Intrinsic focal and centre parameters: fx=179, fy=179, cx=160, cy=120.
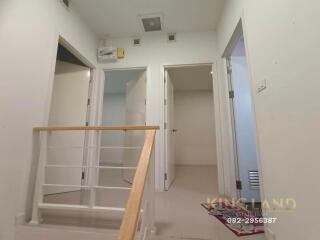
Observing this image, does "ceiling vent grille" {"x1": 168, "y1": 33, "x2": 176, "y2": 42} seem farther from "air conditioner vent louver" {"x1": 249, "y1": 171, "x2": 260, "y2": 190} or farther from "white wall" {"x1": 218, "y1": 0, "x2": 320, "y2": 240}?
"air conditioner vent louver" {"x1": 249, "y1": 171, "x2": 260, "y2": 190}

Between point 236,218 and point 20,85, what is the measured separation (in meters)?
2.49

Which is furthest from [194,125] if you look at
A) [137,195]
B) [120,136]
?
[137,195]

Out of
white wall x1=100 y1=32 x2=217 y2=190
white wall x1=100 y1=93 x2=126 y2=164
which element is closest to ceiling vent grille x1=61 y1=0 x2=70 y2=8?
white wall x1=100 y1=32 x2=217 y2=190

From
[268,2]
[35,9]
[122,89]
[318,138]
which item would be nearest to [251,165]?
[318,138]

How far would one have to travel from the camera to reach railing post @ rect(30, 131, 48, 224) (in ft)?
5.46

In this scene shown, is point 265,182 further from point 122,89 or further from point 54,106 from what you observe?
point 122,89

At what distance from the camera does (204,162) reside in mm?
5465

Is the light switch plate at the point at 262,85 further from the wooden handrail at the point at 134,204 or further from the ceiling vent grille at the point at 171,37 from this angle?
the ceiling vent grille at the point at 171,37

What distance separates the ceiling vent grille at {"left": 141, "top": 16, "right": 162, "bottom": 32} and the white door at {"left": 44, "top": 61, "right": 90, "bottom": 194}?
1.29 meters

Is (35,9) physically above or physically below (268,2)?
above

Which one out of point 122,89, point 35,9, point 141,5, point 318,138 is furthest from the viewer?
point 122,89

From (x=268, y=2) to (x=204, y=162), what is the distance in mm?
4689

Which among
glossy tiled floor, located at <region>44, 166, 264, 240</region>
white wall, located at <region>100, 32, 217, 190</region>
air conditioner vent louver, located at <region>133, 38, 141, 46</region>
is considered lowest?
glossy tiled floor, located at <region>44, 166, 264, 240</region>

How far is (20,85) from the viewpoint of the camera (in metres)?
1.76
